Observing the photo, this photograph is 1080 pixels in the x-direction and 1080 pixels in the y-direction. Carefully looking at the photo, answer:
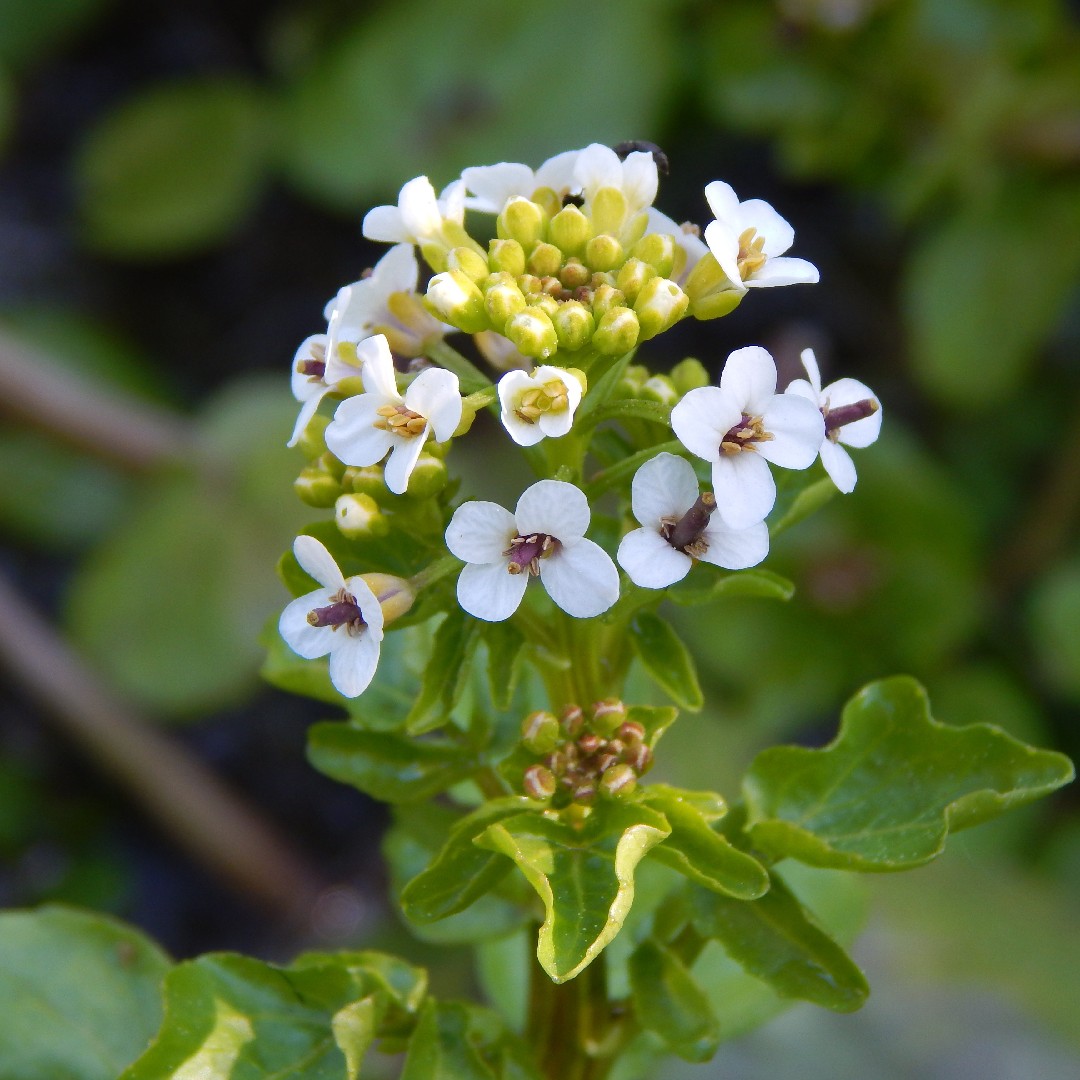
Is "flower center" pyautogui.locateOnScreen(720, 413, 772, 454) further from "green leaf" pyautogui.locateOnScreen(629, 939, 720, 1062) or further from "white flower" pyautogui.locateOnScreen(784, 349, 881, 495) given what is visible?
"green leaf" pyautogui.locateOnScreen(629, 939, 720, 1062)

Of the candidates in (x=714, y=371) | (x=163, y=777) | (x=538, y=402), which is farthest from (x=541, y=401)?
(x=714, y=371)

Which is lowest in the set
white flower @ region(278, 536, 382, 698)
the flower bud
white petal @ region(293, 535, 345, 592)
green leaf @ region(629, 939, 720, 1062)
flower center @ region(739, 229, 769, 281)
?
green leaf @ region(629, 939, 720, 1062)

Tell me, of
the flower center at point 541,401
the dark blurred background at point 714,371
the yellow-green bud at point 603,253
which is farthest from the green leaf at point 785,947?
the dark blurred background at point 714,371

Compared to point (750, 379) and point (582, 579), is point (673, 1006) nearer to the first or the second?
point (582, 579)

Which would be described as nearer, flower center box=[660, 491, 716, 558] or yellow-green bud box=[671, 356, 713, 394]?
flower center box=[660, 491, 716, 558]

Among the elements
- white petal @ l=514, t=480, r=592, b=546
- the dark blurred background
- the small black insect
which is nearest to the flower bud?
white petal @ l=514, t=480, r=592, b=546

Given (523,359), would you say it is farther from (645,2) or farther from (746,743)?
(645,2)
